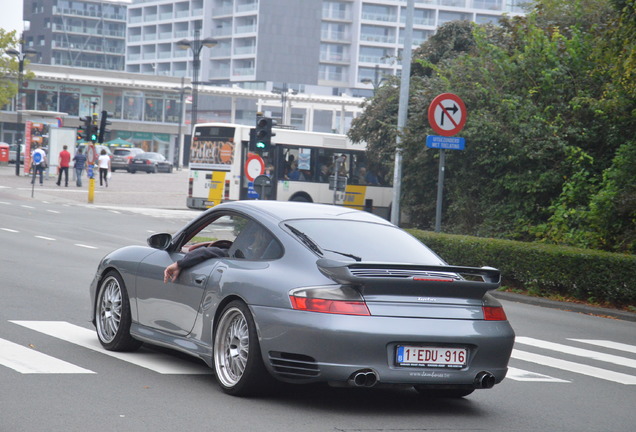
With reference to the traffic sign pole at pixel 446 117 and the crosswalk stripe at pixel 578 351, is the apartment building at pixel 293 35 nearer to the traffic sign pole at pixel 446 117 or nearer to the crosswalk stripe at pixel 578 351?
the traffic sign pole at pixel 446 117

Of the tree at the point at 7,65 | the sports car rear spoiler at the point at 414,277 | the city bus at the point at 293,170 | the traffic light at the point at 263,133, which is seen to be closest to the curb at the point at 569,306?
the sports car rear spoiler at the point at 414,277

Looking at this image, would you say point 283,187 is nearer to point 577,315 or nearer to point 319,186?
point 319,186

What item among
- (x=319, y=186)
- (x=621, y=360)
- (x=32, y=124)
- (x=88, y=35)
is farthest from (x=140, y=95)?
(x=621, y=360)

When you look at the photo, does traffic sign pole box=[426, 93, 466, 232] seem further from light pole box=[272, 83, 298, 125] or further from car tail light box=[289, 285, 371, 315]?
light pole box=[272, 83, 298, 125]

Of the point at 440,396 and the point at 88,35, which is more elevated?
the point at 88,35

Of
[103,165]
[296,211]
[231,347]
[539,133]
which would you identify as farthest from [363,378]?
[103,165]

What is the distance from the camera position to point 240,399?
713cm

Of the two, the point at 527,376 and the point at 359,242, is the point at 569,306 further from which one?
the point at 359,242

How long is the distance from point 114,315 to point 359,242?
2.50 meters

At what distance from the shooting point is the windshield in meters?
7.41

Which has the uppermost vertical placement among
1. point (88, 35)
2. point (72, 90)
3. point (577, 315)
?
point (88, 35)

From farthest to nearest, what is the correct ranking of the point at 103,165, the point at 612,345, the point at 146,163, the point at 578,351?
the point at 146,163, the point at 103,165, the point at 612,345, the point at 578,351

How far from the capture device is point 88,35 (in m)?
149

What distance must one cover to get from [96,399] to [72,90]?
9116 centimetres
